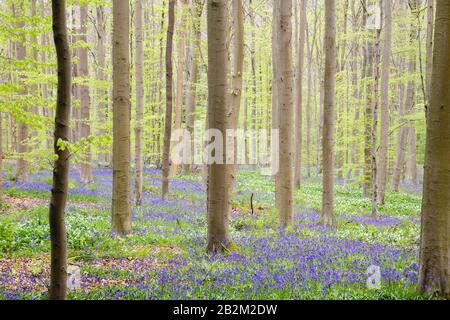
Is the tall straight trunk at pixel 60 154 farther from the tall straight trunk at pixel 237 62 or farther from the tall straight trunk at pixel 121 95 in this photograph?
the tall straight trunk at pixel 237 62

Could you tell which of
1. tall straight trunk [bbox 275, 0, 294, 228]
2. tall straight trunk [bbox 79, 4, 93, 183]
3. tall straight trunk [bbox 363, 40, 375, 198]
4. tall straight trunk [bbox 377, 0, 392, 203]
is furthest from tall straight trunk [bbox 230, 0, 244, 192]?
tall straight trunk [bbox 363, 40, 375, 198]

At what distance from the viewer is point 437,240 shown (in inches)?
206

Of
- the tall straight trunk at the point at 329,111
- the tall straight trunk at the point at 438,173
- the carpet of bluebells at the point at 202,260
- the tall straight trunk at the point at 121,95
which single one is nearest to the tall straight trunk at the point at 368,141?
the tall straight trunk at the point at 329,111

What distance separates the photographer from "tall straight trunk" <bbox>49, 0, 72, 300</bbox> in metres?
3.94

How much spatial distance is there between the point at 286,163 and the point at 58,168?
7.80 meters

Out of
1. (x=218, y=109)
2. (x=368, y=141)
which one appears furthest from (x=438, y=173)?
(x=368, y=141)

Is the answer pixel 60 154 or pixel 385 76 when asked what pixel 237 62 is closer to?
pixel 385 76

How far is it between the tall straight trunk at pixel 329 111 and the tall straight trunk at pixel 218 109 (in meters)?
5.20

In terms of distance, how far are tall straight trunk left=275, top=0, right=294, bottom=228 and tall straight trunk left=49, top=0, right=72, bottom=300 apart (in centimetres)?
771

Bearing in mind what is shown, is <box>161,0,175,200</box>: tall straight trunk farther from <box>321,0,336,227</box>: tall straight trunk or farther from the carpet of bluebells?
<box>321,0,336,227</box>: tall straight trunk

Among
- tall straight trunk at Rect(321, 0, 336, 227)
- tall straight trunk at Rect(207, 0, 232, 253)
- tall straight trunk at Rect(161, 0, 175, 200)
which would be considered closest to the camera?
tall straight trunk at Rect(207, 0, 232, 253)

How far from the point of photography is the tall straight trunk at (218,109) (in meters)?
7.71
